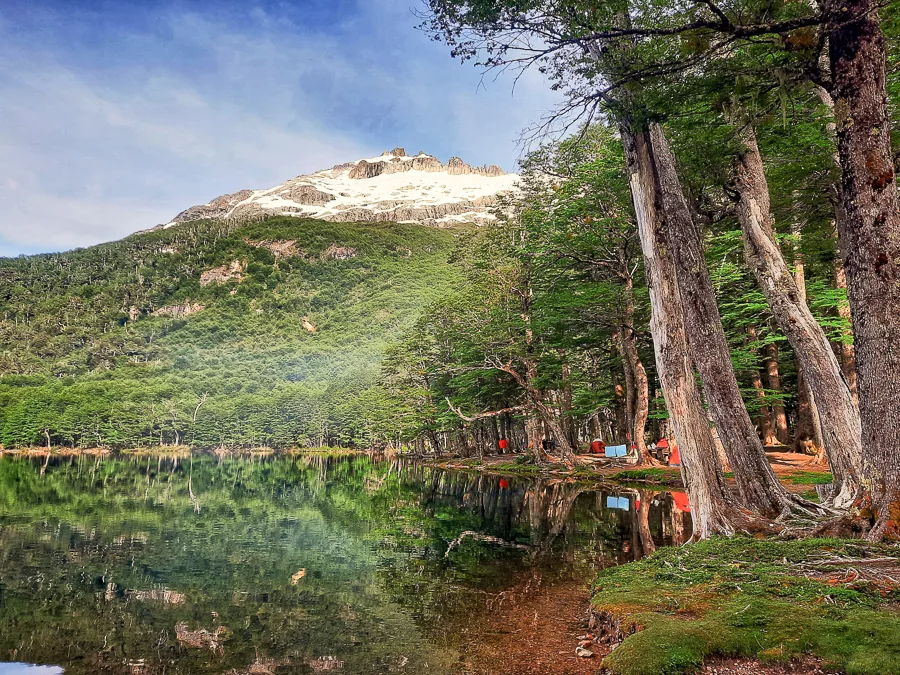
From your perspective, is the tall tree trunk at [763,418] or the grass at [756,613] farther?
the tall tree trunk at [763,418]

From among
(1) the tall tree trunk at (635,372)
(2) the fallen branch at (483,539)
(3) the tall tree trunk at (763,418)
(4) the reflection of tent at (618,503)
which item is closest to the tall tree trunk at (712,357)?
(2) the fallen branch at (483,539)

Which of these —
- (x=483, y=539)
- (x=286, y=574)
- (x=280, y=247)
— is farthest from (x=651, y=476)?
(x=280, y=247)

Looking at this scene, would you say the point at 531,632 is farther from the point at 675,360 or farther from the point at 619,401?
the point at 619,401

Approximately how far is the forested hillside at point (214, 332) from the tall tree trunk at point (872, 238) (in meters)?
50.8

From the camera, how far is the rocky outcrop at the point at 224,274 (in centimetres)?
15550

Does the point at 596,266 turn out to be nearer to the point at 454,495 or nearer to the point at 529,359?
the point at 529,359

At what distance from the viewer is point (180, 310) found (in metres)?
145

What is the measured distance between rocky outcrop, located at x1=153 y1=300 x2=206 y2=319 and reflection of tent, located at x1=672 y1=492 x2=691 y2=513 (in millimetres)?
147130

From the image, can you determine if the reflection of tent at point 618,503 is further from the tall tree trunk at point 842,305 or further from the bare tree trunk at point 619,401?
the bare tree trunk at point 619,401

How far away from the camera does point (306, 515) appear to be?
18.6 metres

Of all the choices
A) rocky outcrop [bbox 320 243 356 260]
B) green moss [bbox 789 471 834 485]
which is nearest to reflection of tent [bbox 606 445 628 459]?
green moss [bbox 789 471 834 485]

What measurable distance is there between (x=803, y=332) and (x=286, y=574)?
405 inches

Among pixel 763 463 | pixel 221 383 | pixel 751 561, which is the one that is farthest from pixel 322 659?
pixel 221 383

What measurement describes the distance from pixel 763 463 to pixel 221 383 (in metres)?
111
